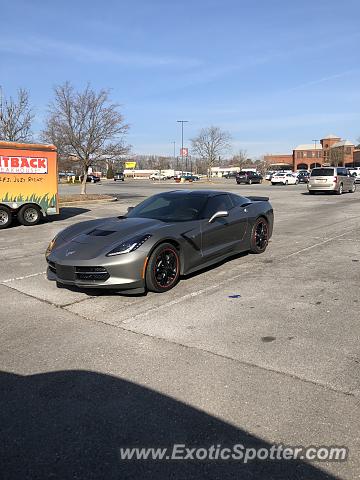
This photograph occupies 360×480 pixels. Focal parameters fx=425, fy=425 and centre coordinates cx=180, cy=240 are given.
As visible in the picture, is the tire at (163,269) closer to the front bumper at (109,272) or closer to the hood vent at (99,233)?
the front bumper at (109,272)

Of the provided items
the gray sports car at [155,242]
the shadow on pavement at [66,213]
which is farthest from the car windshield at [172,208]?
the shadow on pavement at [66,213]

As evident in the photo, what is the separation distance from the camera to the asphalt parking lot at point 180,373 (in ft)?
8.37

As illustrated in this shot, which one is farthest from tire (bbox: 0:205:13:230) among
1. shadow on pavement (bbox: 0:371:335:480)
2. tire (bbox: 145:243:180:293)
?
shadow on pavement (bbox: 0:371:335:480)

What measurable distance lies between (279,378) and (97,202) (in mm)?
20078

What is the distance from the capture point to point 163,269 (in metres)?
5.58

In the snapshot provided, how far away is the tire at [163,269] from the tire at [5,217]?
9.36 m

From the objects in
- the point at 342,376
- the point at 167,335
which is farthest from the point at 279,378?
the point at 167,335

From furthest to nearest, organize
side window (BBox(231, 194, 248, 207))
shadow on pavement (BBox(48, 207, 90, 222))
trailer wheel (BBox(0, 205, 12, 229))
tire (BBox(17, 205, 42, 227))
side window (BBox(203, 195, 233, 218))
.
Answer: shadow on pavement (BBox(48, 207, 90, 222)) < tire (BBox(17, 205, 42, 227)) < trailer wheel (BBox(0, 205, 12, 229)) < side window (BBox(231, 194, 248, 207)) < side window (BBox(203, 195, 233, 218))

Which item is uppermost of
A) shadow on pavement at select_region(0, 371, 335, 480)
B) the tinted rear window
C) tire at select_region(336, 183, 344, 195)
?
the tinted rear window

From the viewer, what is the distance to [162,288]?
5.57 metres

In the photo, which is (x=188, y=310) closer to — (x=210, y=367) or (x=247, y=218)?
(x=210, y=367)

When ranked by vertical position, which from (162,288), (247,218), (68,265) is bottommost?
(162,288)

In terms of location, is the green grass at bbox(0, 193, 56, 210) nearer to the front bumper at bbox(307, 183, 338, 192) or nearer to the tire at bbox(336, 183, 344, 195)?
the front bumper at bbox(307, 183, 338, 192)

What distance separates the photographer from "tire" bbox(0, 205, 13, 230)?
13375 mm
